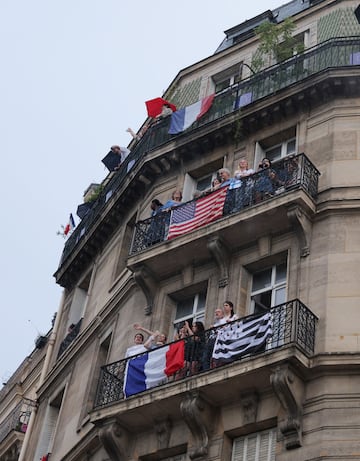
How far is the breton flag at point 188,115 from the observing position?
26.9 m

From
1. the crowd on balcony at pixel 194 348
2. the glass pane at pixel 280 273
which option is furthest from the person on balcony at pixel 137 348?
the glass pane at pixel 280 273

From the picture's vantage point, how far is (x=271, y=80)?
26188 mm

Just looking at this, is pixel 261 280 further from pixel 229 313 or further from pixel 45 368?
pixel 45 368

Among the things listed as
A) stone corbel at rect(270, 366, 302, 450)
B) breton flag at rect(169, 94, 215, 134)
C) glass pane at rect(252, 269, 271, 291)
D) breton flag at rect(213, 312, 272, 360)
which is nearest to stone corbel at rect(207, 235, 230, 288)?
glass pane at rect(252, 269, 271, 291)

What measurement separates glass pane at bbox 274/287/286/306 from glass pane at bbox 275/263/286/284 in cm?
27

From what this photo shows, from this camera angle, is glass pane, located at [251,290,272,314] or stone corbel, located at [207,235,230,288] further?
stone corbel, located at [207,235,230,288]

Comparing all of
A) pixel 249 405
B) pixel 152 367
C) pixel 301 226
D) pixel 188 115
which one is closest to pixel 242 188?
pixel 301 226

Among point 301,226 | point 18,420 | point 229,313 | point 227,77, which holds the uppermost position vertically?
point 227,77

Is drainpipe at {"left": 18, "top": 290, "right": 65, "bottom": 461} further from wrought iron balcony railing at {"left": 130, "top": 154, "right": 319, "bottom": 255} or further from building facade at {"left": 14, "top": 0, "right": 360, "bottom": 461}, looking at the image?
wrought iron balcony railing at {"left": 130, "top": 154, "right": 319, "bottom": 255}

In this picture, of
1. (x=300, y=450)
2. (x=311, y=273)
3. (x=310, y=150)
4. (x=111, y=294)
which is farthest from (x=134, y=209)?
(x=300, y=450)

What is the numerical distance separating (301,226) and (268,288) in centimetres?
148

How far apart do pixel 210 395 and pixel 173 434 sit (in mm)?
1297

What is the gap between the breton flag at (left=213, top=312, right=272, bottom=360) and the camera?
811 inches

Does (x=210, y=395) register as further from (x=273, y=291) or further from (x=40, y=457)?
(x=40, y=457)
